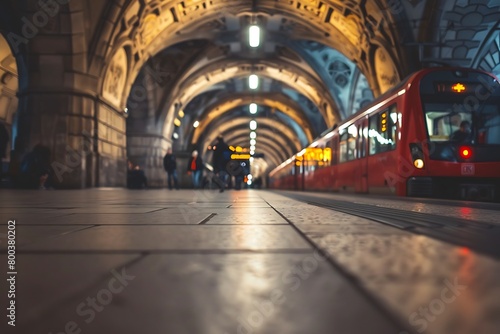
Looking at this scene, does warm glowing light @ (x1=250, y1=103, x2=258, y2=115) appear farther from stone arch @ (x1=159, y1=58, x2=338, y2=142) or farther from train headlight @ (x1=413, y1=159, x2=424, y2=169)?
train headlight @ (x1=413, y1=159, x2=424, y2=169)

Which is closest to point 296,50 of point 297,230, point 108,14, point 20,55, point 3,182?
point 108,14

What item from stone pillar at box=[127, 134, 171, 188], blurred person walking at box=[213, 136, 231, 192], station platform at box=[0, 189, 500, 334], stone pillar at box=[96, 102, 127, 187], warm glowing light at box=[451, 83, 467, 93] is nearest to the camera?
station platform at box=[0, 189, 500, 334]

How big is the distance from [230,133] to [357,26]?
31.9 metres

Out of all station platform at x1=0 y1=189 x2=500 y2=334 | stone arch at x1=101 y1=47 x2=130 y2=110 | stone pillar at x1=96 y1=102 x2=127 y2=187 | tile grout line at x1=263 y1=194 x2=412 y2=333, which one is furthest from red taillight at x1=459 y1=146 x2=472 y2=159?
A: stone arch at x1=101 y1=47 x2=130 y2=110

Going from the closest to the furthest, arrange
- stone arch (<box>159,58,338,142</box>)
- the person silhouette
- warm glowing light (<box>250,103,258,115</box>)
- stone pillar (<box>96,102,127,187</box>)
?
the person silhouette → stone pillar (<box>96,102,127,187</box>) → stone arch (<box>159,58,338,142</box>) → warm glowing light (<box>250,103,258,115</box>)

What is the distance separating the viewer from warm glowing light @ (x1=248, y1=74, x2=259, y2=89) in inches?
1114

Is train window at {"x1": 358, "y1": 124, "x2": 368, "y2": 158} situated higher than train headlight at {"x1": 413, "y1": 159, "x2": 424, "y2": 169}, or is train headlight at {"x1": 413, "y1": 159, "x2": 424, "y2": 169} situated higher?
train window at {"x1": 358, "y1": 124, "x2": 368, "y2": 158}

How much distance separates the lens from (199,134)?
117ft

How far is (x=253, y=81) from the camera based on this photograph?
95.7ft

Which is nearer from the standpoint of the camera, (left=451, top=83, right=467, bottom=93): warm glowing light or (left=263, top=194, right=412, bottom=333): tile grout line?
(left=263, top=194, right=412, bottom=333): tile grout line

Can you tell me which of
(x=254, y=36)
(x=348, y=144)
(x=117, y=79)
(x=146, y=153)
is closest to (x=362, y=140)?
(x=348, y=144)

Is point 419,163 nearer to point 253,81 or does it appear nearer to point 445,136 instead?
point 445,136

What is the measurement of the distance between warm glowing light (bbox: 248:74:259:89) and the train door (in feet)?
59.0

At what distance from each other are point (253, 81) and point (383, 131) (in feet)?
68.3
